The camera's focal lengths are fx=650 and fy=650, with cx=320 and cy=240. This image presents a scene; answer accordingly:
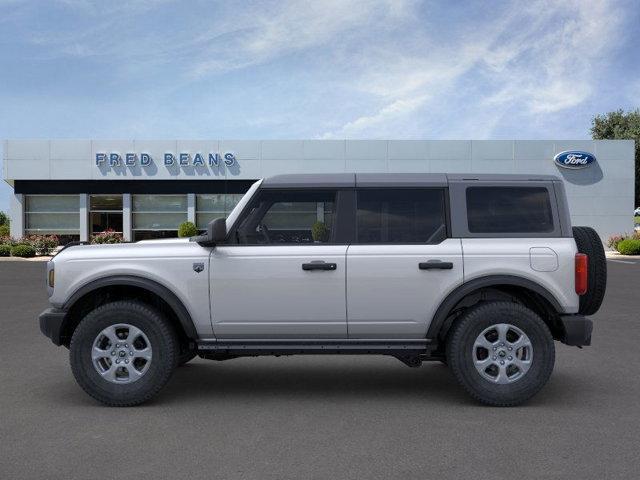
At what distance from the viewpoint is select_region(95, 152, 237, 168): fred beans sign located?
130 ft

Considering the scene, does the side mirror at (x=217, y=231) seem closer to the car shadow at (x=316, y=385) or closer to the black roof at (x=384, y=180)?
the black roof at (x=384, y=180)

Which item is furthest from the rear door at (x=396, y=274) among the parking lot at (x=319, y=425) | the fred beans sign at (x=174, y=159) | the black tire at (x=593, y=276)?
the fred beans sign at (x=174, y=159)

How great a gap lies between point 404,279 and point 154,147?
36265mm

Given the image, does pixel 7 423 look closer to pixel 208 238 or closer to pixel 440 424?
pixel 208 238

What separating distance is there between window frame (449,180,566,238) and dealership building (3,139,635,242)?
33.6m

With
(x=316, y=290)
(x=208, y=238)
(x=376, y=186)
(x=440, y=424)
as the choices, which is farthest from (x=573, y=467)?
(x=208, y=238)

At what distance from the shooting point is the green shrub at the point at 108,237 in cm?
3627

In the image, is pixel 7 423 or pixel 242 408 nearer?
pixel 7 423

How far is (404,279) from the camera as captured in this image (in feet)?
17.6

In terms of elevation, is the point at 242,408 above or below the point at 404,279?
below

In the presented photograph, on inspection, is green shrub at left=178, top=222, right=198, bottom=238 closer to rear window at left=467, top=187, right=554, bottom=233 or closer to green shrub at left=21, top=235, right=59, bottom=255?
green shrub at left=21, top=235, right=59, bottom=255

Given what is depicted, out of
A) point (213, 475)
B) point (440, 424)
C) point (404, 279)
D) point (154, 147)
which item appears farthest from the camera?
point (154, 147)

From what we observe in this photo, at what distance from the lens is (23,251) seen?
32719mm

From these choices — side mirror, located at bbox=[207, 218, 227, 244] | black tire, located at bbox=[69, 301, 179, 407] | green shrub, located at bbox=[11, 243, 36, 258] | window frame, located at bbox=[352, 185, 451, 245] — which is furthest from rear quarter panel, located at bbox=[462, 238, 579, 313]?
green shrub, located at bbox=[11, 243, 36, 258]
